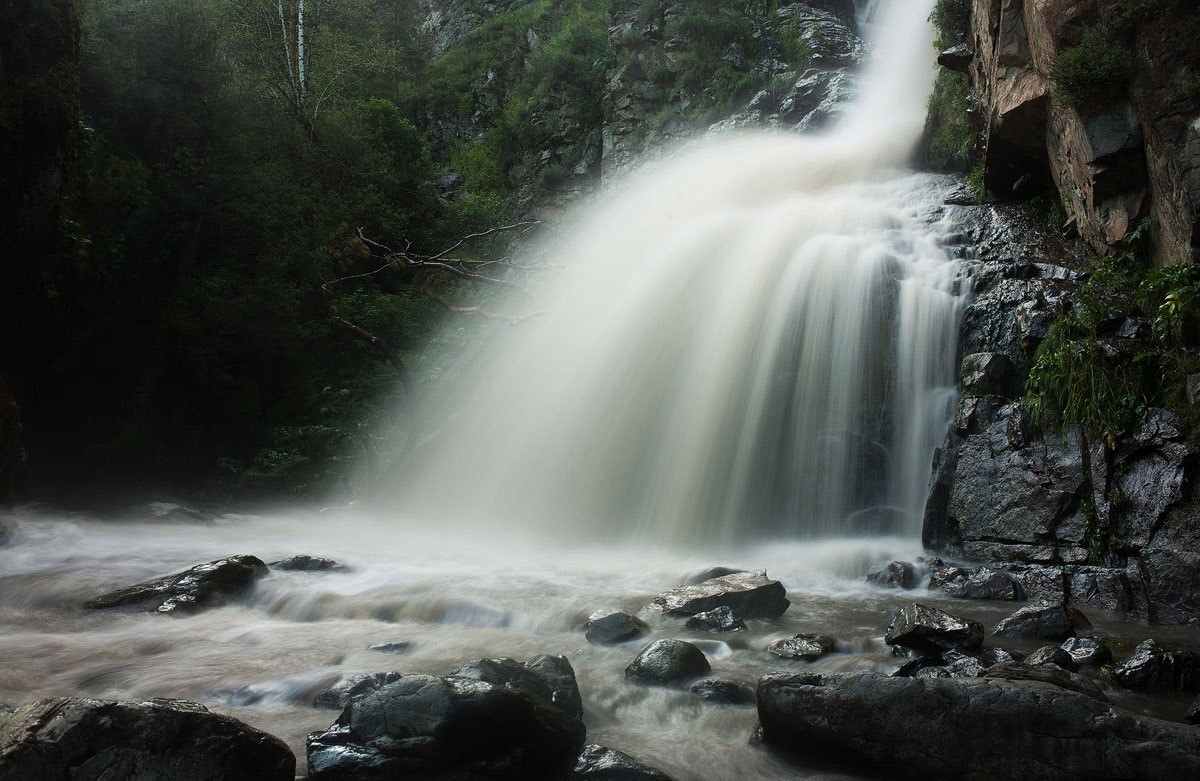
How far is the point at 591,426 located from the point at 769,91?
14.3 m

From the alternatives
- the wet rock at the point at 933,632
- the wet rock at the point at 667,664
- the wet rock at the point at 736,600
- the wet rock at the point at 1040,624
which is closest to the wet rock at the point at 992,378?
the wet rock at the point at 1040,624

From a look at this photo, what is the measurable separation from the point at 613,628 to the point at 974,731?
9.23 ft

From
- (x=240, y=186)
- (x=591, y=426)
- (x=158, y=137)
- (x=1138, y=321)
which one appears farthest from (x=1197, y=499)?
(x=158, y=137)

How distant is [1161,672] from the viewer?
4.52 metres

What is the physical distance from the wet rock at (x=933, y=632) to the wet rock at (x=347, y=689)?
133 inches

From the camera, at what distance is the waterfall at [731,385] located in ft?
31.8

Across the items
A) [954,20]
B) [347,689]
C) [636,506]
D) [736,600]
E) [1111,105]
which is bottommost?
[347,689]

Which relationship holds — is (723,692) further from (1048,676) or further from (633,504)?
(633,504)

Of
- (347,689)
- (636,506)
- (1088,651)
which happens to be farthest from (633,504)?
(347,689)

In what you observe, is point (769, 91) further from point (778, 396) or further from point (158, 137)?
point (158, 137)

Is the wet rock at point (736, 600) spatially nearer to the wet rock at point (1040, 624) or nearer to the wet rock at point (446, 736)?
the wet rock at point (1040, 624)

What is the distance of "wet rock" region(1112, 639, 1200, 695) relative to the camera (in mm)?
4480

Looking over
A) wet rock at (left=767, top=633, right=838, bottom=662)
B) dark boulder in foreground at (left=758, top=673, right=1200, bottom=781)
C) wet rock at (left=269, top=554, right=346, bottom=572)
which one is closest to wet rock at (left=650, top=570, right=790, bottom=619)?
wet rock at (left=767, top=633, right=838, bottom=662)

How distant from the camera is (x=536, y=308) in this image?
1602 cm
